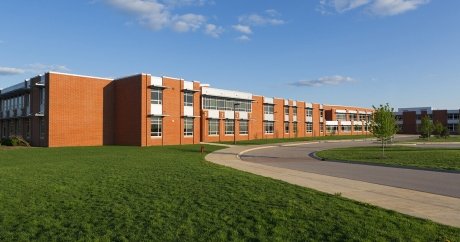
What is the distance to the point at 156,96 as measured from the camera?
40969 millimetres

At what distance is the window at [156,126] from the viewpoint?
40344 millimetres

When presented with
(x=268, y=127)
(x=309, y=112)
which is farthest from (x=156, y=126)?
(x=309, y=112)

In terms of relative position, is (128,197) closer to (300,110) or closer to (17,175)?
(17,175)

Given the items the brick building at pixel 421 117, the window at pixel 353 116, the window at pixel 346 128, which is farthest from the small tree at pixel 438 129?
the brick building at pixel 421 117

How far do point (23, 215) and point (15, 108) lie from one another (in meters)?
44.1

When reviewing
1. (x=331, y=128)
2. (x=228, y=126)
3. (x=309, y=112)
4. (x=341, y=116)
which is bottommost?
(x=331, y=128)

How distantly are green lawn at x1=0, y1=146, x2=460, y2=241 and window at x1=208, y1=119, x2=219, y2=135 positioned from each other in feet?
129

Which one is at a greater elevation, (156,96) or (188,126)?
(156,96)

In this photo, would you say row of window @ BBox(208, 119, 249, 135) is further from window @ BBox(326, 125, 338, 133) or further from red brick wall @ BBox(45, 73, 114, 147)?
window @ BBox(326, 125, 338, 133)

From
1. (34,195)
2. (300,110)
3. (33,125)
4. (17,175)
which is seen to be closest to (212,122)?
(33,125)

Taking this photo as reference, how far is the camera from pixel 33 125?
40.6 metres

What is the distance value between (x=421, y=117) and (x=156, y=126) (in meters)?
88.9

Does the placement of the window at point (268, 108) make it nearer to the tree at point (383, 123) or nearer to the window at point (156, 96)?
the window at point (156, 96)

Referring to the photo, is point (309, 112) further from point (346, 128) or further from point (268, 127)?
point (346, 128)
